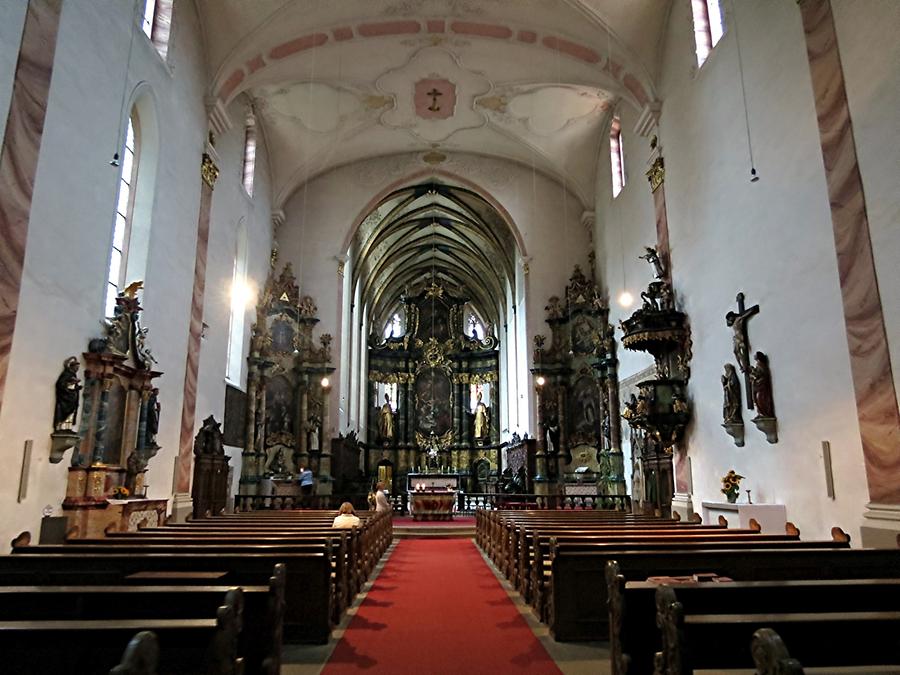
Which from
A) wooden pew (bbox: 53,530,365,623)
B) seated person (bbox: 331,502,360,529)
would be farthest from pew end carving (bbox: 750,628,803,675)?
seated person (bbox: 331,502,360,529)

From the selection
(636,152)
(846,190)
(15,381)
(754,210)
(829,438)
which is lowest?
(829,438)

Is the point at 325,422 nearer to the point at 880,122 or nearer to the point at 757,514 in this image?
the point at 757,514

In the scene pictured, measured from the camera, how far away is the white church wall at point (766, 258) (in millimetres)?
8008

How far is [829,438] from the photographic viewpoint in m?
7.95

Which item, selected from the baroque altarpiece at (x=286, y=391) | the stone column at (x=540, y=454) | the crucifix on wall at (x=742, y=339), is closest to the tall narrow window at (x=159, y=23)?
the baroque altarpiece at (x=286, y=391)

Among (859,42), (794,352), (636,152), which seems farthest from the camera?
(636,152)

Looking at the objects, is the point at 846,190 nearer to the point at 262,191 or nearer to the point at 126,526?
the point at 126,526

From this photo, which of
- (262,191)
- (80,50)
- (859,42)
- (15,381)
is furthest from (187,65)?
(859,42)

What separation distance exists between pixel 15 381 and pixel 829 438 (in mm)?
9698

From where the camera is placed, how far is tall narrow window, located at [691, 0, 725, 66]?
11844mm

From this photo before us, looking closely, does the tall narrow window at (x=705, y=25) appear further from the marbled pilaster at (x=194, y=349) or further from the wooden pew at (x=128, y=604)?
the wooden pew at (x=128, y=604)

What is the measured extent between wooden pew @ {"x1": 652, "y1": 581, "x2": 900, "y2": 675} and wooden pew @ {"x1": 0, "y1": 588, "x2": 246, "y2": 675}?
6.12 feet

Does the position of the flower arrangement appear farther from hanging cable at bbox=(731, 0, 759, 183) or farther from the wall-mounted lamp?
the wall-mounted lamp

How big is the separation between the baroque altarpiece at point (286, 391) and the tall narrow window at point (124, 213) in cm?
726
